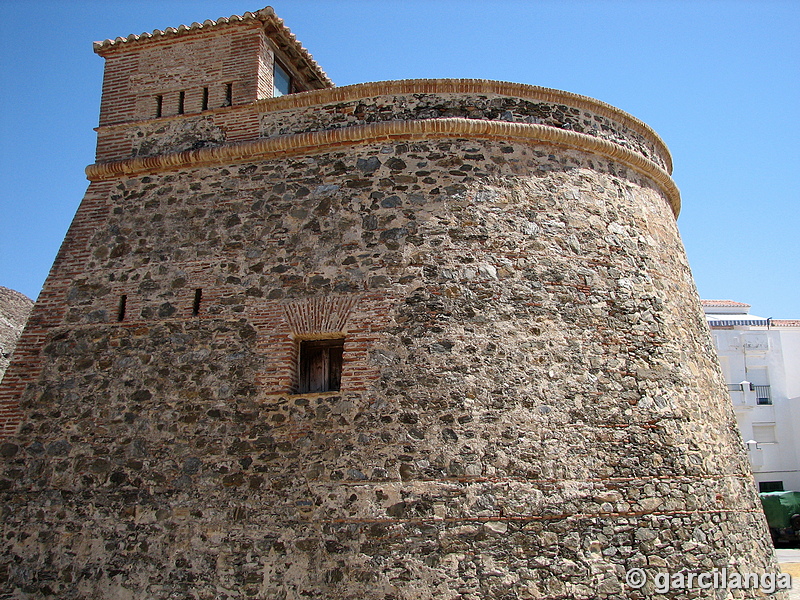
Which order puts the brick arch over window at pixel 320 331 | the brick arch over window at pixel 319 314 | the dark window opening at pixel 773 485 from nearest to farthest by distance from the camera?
the brick arch over window at pixel 320 331 → the brick arch over window at pixel 319 314 → the dark window opening at pixel 773 485

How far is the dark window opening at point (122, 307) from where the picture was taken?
7.74 metres

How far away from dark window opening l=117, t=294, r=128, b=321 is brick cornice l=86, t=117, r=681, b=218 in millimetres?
1638

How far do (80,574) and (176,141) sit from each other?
16.5 feet

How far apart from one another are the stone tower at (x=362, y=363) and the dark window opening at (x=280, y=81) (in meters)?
0.27

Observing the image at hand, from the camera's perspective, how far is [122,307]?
7.79m

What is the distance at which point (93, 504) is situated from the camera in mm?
7000

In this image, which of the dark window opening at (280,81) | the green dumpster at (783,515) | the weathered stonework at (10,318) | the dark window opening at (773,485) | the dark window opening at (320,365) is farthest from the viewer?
the dark window opening at (773,485)

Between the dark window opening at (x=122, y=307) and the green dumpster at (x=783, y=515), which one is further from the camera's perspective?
the green dumpster at (x=783, y=515)

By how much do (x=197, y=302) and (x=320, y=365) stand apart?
1613mm

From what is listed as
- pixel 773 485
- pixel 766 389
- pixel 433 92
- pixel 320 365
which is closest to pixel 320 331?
pixel 320 365

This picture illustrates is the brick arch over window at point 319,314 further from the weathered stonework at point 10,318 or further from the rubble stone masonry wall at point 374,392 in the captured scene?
the weathered stonework at point 10,318

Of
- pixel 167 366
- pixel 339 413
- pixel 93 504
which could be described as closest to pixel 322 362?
pixel 339 413

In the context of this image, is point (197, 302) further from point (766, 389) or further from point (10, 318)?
point (766, 389)

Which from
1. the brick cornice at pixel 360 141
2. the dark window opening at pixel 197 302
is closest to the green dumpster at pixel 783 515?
the brick cornice at pixel 360 141
